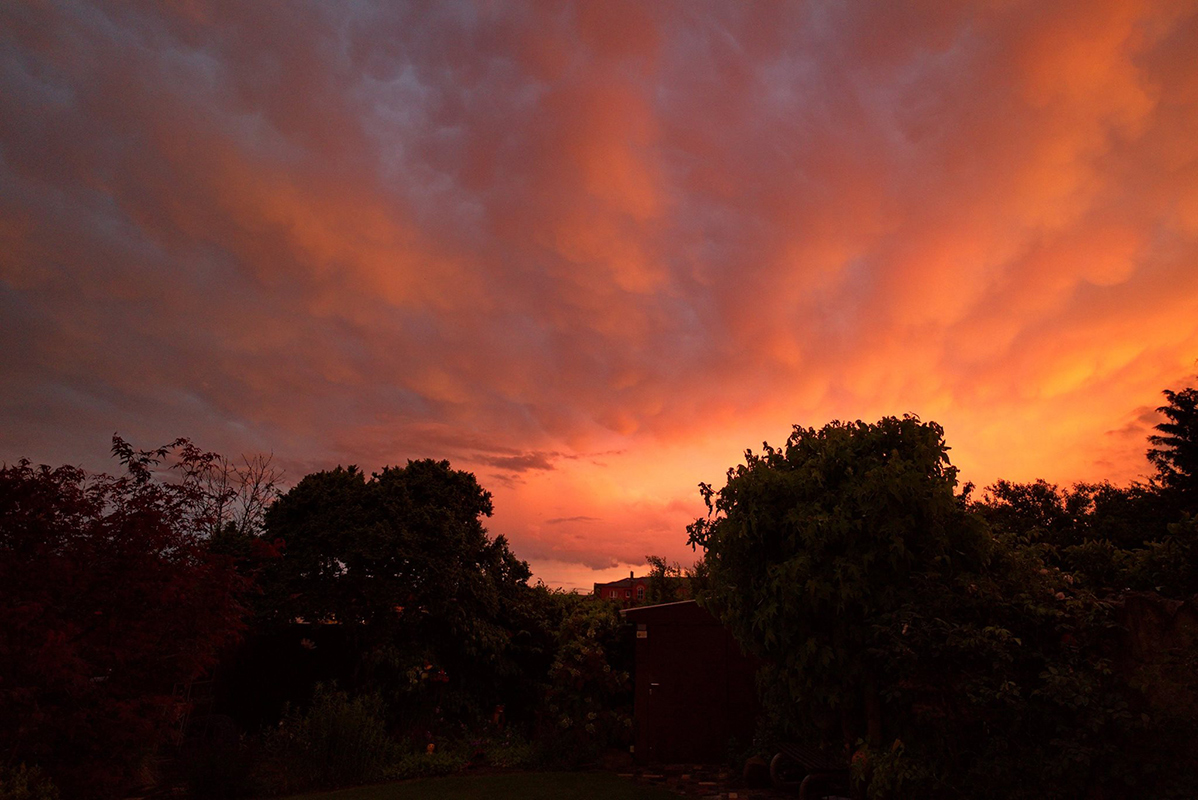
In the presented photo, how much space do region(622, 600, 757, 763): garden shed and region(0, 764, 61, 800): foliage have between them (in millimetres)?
10011

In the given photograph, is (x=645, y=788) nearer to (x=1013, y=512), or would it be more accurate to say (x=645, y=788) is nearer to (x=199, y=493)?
(x=199, y=493)

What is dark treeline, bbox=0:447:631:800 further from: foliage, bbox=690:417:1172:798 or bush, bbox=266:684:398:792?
foliage, bbox=690:417:1172:798

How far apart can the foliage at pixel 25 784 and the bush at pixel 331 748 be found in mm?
4522

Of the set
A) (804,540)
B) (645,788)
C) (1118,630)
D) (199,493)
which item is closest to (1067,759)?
(1118,630)

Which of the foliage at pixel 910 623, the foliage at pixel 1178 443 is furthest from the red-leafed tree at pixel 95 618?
the foliage at pixel 1178 443

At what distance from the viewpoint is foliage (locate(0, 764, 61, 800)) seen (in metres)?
7.04

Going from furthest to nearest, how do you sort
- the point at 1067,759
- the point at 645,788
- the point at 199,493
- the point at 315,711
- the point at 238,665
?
1. the point at 238,665
2. the point at 315,711
3. the point at 645,788
4. the point at 199,493
5. the point at 1067,759

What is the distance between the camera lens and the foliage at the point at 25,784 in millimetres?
7043

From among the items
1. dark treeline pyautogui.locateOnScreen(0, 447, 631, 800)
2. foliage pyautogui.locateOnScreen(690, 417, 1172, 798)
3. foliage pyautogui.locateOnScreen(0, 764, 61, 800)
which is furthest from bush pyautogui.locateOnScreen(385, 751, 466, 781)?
foliage pyautogui.locateOnScreen(690, 417, 1172, 798)

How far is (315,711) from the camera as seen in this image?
40.5 ft

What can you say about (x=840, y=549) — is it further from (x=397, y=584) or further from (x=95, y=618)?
(x=397, y=584)

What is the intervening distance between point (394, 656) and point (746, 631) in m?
9.03

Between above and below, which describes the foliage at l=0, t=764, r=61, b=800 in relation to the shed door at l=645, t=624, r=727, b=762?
below

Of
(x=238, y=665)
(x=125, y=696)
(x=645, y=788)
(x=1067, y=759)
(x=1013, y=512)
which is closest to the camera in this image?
(x=1067, y=759)
